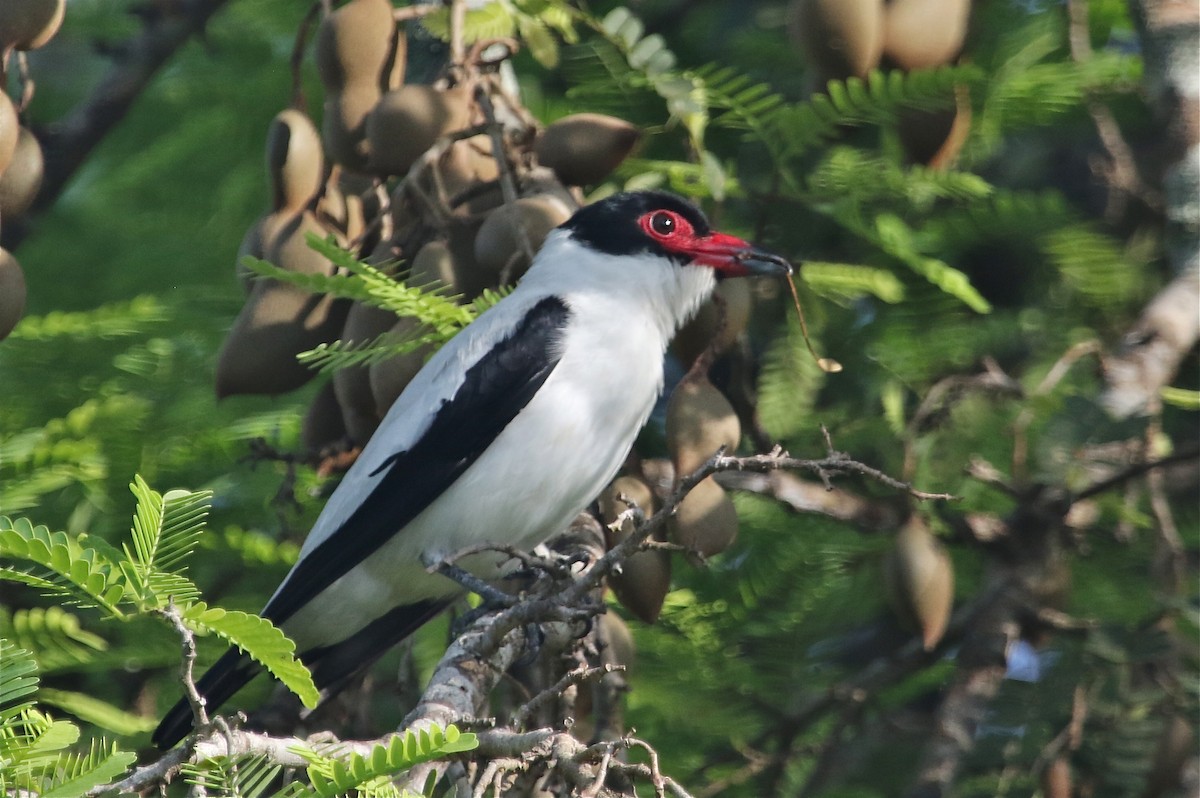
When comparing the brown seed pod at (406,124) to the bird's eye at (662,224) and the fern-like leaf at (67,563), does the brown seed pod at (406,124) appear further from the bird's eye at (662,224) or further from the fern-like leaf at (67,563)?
the fern-like leaf at (67,563)

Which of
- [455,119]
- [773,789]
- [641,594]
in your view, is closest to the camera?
[641,594]

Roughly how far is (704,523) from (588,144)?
0.80m

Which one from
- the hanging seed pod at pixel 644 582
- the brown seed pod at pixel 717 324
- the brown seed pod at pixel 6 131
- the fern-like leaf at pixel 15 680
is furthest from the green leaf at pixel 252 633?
the brown seed pod at pixel 717 324

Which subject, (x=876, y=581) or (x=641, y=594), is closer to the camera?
(x=641, y=594)

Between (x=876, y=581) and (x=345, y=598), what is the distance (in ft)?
4.25

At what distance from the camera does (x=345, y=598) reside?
10.3ft

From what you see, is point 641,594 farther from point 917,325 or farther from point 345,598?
point 917,325

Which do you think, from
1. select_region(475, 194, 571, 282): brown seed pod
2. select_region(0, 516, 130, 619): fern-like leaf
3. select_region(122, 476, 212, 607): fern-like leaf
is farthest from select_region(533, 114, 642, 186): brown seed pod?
select_region(0, 516, 130, 619): fern-like leaf

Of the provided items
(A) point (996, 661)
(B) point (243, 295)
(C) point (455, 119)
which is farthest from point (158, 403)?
(A) point (996, 661)

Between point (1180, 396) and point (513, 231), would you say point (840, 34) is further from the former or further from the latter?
point (1180, 396)

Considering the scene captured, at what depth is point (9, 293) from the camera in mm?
2428

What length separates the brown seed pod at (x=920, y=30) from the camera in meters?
2.94

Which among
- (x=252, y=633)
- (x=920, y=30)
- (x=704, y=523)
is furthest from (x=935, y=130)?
(x=252, y=633)

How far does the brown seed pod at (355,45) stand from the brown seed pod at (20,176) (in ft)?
2.09
